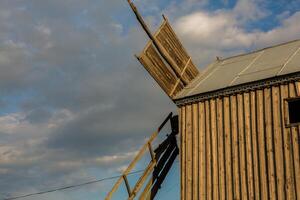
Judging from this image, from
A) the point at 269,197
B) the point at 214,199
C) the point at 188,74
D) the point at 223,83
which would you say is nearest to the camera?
the point at 269,197

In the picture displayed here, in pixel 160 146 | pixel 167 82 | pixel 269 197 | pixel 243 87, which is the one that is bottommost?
pixel 269 197

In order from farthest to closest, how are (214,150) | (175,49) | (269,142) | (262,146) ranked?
1. (175,49)
2. (214,150)
3. (262,146)
4. (269,142)

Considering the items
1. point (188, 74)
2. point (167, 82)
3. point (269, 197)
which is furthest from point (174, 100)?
point (269, 197)

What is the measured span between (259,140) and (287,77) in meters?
2.57

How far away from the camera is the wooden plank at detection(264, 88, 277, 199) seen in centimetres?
1647

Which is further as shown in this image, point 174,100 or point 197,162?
point 174,100

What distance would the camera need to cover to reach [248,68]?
67.1 ft

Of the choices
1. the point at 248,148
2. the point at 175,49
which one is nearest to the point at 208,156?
the point at 248,148

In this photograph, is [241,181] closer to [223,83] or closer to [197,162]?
[197,162]

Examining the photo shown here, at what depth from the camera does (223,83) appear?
19.7m

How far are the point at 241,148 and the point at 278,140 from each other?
5.04 feet

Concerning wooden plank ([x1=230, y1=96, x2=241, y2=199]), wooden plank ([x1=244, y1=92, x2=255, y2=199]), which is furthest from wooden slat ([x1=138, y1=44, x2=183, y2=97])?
wooden plank ([x1=244, y1=92, x2=255, y2=199])

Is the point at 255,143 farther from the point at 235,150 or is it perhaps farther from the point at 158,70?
the point at 158,70

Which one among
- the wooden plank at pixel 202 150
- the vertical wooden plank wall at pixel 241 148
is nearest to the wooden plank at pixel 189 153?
the vertical wooden plank wall at pixel 241 148
